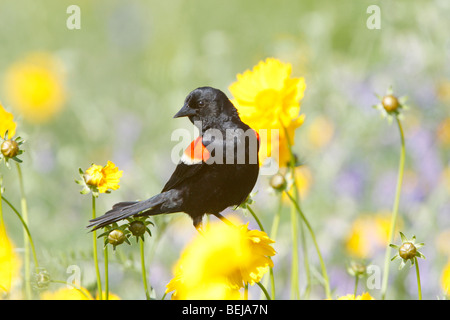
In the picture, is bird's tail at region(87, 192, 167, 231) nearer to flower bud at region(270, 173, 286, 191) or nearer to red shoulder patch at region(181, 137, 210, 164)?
red shoulder patch at region(181, 137, 210, 164)

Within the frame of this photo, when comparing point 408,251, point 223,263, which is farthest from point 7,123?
point 408,251

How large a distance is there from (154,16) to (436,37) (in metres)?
1.38

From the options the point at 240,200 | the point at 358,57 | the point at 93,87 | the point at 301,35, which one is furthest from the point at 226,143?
the point at 301,35

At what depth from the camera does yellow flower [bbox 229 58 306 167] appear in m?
0.76

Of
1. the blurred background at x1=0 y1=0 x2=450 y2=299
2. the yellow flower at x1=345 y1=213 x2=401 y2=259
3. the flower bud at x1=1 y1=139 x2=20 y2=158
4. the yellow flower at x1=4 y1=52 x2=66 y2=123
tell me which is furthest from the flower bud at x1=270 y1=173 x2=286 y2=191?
the yellow flower at x1=4 y1=52 x2=66 y2=123

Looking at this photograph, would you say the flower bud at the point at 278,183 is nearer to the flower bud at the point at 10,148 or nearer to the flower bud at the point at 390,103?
the flower bud at the point at 390,103

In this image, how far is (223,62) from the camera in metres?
2.44

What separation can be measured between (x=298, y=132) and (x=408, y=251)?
1887 millimetres

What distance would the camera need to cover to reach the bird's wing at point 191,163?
65cm

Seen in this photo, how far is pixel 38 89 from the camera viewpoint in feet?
8.21

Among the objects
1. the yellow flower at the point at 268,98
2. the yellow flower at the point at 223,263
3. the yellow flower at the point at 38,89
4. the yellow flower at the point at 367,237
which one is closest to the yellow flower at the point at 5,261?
the yellow flower at the point at 223,263

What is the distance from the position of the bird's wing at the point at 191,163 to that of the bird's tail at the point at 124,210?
22mm

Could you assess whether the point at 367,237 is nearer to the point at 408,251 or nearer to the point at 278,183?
the point at 278,183

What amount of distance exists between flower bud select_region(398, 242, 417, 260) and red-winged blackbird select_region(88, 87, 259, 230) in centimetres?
17
